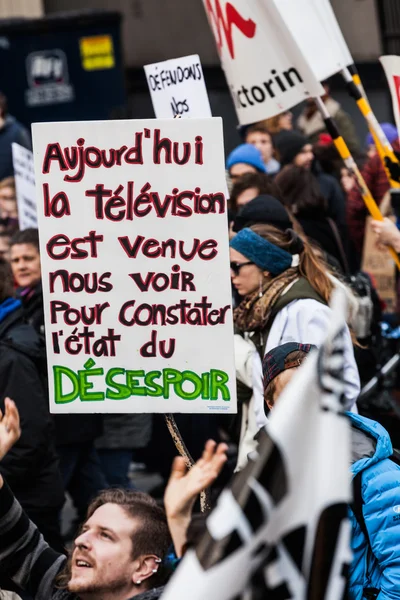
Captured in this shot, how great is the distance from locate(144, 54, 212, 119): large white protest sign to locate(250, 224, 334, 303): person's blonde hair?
0.80 m

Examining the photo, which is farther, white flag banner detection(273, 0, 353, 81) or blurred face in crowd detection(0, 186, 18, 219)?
blurred face in crowd detection(0, 186, 18, 219)

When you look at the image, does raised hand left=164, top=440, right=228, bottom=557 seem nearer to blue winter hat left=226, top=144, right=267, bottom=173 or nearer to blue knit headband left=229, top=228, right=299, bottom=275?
blue knit headband left=229, top=228, right=299, bottom=275

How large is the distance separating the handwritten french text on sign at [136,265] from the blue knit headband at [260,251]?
1045 mm

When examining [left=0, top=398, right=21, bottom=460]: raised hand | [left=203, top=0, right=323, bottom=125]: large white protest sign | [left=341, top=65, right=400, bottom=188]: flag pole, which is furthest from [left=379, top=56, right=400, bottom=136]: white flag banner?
[left=0, top=398, right=21, bottom=460]: raised hand

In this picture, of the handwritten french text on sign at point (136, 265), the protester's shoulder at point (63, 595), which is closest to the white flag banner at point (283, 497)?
the protester's shoulder at point (63, 595)

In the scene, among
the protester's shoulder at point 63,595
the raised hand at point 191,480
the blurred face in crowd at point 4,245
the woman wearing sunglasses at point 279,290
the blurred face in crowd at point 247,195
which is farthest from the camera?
the blurred face in crowd at point 4,245

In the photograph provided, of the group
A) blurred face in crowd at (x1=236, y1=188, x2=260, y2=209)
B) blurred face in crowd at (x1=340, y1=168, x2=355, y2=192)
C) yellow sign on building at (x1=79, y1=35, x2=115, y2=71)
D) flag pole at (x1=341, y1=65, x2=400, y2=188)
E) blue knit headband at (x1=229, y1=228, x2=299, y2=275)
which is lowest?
yellow sign on building at (x1=79, y1=35, x2=115, y2=71)

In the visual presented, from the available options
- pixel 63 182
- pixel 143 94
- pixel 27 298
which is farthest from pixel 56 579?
pixel 143 94

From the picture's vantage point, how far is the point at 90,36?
42.8 ft

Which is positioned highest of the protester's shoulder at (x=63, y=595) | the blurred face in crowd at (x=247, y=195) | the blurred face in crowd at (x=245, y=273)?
the blurred face in crowd at (x=245, y=273)

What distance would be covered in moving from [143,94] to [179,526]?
39.5 feet

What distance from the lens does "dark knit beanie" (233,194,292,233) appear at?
569 centimetres

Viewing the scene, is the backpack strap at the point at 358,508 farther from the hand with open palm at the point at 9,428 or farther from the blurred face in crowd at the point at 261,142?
the blurred face in crowd at the point at 261,142

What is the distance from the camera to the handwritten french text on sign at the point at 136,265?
160 inches
